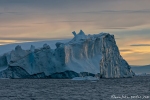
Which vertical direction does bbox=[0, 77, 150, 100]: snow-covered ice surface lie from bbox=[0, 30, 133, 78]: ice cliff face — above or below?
below

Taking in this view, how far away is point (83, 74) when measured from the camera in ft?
180

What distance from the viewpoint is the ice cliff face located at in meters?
53.8

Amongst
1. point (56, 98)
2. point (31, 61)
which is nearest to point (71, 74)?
point (31, 61)

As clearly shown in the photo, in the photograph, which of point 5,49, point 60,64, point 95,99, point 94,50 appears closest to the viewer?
point 95,99

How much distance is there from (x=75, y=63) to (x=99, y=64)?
121 inches

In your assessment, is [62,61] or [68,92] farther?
[62,61]

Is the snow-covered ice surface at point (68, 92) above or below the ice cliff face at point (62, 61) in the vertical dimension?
below

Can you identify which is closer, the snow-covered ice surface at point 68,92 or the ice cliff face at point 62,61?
the snow-covered ice surface at point 68,92

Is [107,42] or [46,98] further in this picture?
[107,42]

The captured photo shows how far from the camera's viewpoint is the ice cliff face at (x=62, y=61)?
5375 cm

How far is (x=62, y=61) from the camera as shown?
5353 centimetres

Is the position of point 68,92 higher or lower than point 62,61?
lower

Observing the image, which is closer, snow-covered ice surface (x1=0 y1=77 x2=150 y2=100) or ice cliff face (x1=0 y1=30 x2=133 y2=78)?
snow-covered ice surface (x1=0 y1=77 x2=150 y2=100)

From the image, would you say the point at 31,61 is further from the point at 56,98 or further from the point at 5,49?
the point at 56,98
